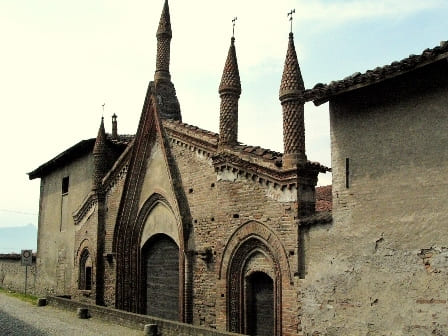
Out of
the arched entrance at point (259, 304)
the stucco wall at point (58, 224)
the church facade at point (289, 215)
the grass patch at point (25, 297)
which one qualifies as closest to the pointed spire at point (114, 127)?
the stucco wall at point (58, 224)

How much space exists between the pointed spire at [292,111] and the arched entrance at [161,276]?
5298 mm

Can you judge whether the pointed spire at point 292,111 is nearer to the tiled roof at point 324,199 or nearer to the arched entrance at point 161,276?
the tiled roof at point 324,199

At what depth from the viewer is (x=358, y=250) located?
8.73 m

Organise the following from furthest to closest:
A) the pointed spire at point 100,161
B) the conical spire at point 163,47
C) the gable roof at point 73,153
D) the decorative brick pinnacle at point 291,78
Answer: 1. the gable roof at point 73,153
2. the pointed spire at point 100,161
3. the conical spire at point 163,47
4. the decorative brick pinnacle at point 291,78

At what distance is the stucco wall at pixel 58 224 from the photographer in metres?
20.5

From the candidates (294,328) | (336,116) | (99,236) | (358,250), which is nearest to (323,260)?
(358,250)

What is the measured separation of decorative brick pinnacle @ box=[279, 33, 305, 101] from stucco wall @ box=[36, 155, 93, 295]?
1128 cm

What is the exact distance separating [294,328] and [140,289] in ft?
23.5

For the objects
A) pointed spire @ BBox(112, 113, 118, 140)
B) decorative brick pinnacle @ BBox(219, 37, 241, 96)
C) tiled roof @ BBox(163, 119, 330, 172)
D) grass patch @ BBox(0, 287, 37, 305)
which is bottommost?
grass patch @ BBox(0, 287, 37, 305)

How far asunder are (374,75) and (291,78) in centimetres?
267

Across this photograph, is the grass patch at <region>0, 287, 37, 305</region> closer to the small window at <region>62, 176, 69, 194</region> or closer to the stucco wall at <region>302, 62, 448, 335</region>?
the small window at <region>62, 176, 69, 194</region>

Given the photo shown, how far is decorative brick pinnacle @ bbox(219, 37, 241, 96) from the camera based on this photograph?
12.3m

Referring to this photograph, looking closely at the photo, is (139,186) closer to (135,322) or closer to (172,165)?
(172,165)

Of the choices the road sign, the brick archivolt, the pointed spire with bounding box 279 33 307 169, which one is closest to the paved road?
the brick archivolt
